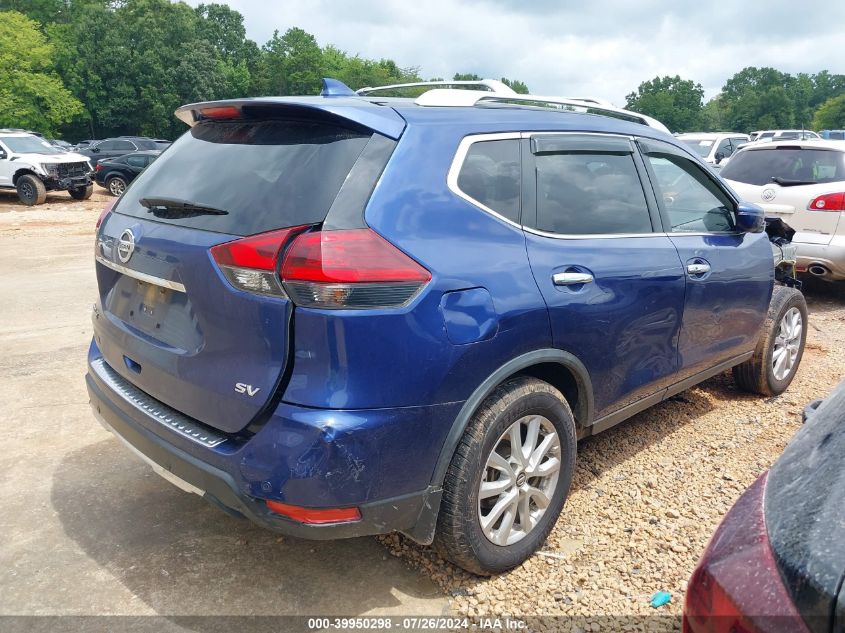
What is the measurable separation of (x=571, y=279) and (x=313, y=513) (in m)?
1.38

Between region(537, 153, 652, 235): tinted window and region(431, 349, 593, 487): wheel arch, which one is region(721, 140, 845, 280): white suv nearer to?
region(537, 153, 652, 235): tinted window

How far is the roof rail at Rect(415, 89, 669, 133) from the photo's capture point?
280 cm

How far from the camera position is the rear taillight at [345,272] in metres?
2.07

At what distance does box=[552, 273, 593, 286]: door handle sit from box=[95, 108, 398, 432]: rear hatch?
954mm

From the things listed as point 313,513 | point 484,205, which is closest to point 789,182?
point 484,205

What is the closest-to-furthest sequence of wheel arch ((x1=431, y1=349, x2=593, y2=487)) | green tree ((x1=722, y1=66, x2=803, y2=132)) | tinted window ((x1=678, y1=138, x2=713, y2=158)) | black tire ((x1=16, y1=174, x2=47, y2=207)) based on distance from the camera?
wheel arch ((x1=431, y1=349, x2=593, y2=487)) → tinted window ((x1=678, y1=138, x2=713, y2=158)) → black tire ((x1=16, y1=174, x2=47, y2=207)) → green tree ((x1=722, y1=66, x2=803, y2=132))

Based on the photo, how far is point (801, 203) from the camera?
23.5 ft

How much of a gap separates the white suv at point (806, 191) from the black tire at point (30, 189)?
1680cm

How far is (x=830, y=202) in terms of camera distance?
22.8 feet

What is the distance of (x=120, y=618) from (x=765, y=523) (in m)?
2.23

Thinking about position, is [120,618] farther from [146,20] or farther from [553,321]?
[146,20]

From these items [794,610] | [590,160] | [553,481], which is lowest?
[553,481]

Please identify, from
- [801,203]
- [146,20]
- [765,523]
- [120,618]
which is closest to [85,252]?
[120,618]

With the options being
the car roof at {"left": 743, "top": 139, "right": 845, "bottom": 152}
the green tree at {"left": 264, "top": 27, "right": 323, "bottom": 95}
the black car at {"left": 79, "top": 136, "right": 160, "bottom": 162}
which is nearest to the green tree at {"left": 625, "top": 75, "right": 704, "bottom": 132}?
the green tree at {"left": 264, "top": 27, "right": 323, "bottom": 95}
